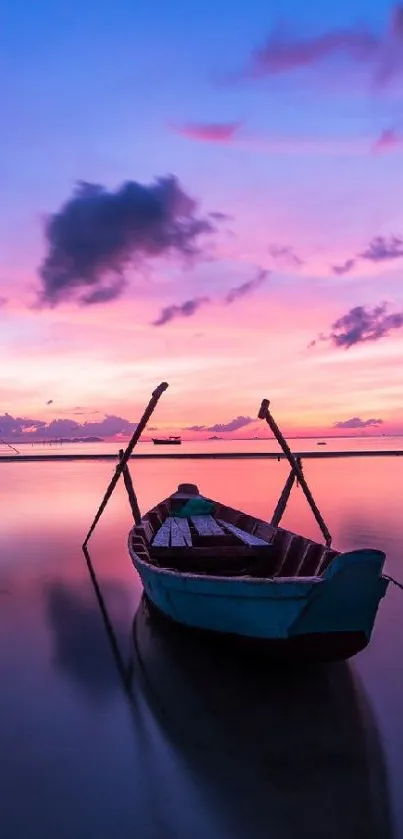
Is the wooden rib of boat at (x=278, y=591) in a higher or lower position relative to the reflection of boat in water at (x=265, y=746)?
higher

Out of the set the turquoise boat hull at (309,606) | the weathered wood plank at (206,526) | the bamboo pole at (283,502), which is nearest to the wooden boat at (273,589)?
the turquoise boat hull at (309,606)

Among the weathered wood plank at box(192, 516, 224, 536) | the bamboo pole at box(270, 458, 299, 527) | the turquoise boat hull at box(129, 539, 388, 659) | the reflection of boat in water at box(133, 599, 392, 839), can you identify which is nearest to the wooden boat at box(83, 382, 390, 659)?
the turquoise boat hull at box(129, 539, 388, 659)

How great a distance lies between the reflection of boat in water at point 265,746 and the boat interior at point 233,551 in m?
1.96

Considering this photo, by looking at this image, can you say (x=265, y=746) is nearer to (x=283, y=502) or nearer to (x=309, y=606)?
(x=309, y=606)

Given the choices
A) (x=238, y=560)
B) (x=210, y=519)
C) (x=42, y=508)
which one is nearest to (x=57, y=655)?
(x=238, y=560)

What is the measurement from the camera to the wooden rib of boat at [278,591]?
8500 mm

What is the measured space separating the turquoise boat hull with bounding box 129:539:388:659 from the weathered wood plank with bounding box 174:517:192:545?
3.95m

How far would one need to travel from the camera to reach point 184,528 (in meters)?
15.9

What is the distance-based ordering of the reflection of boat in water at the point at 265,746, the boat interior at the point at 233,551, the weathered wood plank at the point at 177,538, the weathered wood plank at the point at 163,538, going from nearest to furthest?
the reflection of boat in water at the point at 265,746 → the boat interior at the point at 233,551 → the weathered wood plank at the point at 177,538 → the weathered wood plank at the point at 163,538

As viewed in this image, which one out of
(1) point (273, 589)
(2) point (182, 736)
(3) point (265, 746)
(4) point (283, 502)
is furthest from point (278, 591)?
(4) point (283, 502)

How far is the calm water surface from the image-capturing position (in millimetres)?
6355

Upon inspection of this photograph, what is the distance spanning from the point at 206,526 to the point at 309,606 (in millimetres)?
7826

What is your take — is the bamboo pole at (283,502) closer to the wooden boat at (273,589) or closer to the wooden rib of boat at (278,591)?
the wooden boat at (273,589)

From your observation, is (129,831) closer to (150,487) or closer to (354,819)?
(354,819)
